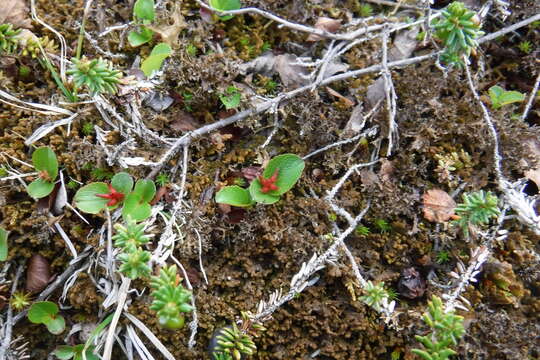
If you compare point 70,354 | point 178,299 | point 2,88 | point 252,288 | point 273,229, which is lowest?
point 70,354

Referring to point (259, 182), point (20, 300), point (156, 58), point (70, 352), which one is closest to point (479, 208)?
point (259, 182)

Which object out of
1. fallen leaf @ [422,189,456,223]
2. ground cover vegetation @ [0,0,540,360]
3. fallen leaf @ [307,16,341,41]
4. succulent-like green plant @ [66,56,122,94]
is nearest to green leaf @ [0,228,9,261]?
ground cover vegetation @ [0,0,540,360]

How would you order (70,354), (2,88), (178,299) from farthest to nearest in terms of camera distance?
(2,88) < (70,354) < (178,299)

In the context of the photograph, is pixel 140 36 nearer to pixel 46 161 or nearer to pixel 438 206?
pixel 46 161

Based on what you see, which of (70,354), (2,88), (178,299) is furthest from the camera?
(2,88)

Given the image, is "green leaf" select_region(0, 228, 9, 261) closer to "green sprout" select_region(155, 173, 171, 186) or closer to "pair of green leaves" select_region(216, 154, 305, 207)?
"green sprout" select_region(155, 173, 171, 186)

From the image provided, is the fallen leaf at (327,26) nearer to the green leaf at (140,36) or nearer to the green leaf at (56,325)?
the green leaf at (140,36)

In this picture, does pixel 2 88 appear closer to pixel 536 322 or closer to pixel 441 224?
pixel 441 224

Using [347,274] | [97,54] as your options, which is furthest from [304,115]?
[97,54]
